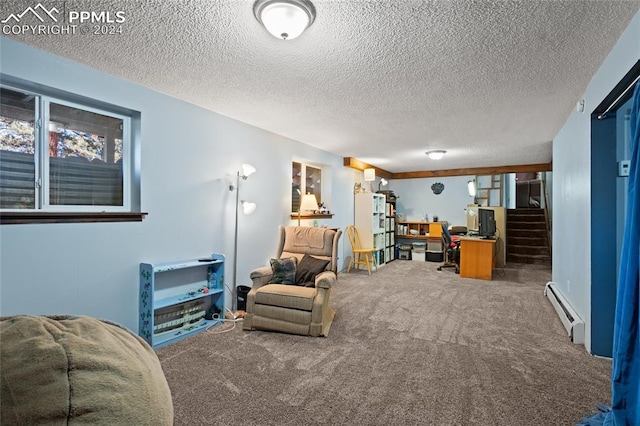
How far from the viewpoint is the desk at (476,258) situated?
5.60 meters

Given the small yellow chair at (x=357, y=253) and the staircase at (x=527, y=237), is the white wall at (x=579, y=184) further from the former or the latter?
the staircase at (x=527, y=237)

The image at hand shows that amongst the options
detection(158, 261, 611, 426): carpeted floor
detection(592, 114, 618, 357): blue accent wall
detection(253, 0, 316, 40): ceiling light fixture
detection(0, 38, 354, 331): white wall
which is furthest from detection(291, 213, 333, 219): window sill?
detection(592, 114, 618, 357): blue accent wall

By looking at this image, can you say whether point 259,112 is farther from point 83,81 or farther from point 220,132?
point 83,81

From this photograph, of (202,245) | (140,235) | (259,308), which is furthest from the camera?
(202,245)

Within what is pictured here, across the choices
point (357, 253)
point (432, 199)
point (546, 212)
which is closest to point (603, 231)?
point (357, 253)

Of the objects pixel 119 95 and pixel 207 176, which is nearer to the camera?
pixel 119 95

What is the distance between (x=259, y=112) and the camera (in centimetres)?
350

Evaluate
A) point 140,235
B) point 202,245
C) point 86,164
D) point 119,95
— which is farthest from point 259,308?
point 119,95

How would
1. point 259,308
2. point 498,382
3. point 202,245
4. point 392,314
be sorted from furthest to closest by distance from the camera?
1. point 392,314
2. point 202,245
3. point 259,308
4. point 498,382

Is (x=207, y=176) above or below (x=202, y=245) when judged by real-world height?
above

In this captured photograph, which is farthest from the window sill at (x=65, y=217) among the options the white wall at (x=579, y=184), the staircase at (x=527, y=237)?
the staircase at (x=527, y=237)

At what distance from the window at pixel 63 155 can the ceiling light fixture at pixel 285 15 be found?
178 cm

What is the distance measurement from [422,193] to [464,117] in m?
5.14

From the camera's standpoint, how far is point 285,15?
169cm
